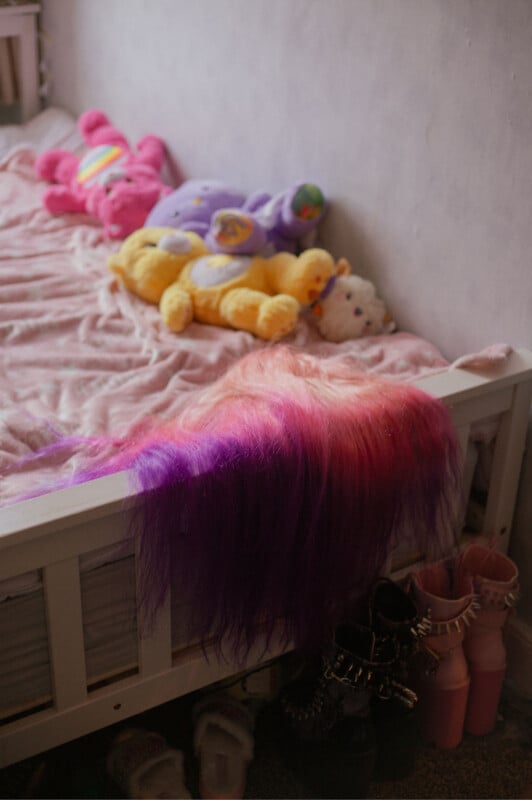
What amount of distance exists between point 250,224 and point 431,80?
0.41 meters

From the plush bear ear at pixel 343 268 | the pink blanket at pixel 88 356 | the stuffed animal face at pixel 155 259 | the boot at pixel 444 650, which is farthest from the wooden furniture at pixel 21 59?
the boot at pixel 444 650

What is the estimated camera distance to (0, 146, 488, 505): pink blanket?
1.38 m

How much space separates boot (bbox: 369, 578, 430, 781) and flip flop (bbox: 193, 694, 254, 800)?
0.20 m

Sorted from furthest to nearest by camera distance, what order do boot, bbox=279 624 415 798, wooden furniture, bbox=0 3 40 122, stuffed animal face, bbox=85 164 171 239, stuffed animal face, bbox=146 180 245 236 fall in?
wooden furniture, bbox=0 3 40 122
stuffed animal face, bbox=85 164 171 239
stuffed animal face, bbox=146 180 245 236
boot, bbox=279 624 415 798

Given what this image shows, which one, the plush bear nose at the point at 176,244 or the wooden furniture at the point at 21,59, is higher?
the wooden furniture at the point at 21,59

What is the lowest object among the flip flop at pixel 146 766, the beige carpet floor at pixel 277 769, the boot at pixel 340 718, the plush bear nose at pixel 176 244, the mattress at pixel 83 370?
the beige carpet floor at pixel 277 769

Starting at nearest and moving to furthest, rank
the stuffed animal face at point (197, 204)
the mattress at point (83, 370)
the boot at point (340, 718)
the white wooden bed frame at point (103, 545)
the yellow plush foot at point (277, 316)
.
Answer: the white wooden bed frame at point (103, 545) < the mattress at point (83, 370) < the boot at point (340, 718) < the yellow plush foot at point (277, 316) < the stuffed animal face at point (197, 204)

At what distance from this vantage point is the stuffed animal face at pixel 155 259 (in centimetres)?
175

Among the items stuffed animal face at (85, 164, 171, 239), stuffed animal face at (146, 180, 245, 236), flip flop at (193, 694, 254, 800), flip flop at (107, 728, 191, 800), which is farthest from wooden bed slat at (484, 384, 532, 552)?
Result: stuffed animal face at (85, 164, 171, 239)

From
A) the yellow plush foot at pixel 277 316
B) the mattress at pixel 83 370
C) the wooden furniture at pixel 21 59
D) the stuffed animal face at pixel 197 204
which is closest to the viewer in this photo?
the mattress at pixel 83 370

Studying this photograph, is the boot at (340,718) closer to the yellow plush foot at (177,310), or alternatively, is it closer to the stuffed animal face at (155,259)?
the yellow plush foot at (177,310)

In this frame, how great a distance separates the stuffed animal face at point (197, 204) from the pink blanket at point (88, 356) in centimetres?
17

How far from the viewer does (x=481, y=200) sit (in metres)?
1.47

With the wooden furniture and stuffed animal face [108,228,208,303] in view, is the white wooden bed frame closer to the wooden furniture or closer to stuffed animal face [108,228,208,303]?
stuffed animal face [108,228,208,303]
